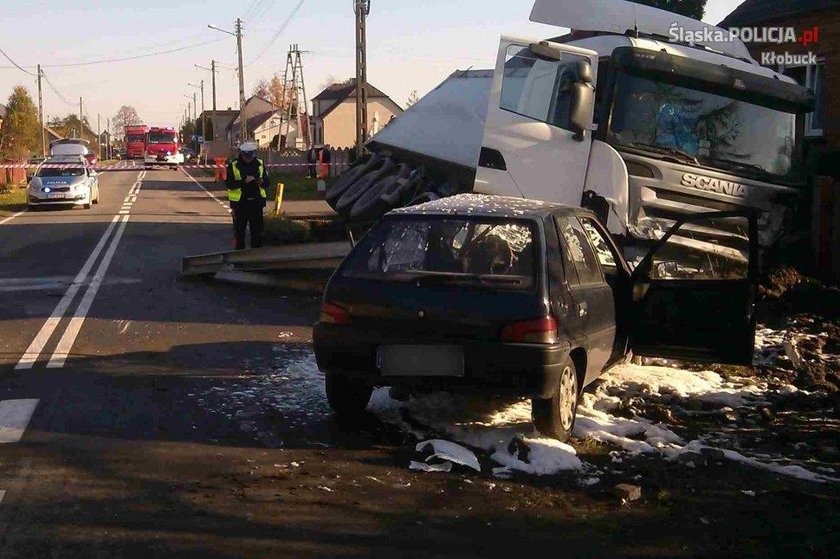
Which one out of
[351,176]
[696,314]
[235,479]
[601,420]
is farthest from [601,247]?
[351,176]

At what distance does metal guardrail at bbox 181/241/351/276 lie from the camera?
1256 centimetres

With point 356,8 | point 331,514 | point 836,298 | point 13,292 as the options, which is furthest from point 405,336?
point 356,8

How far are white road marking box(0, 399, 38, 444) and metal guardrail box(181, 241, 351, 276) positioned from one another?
5459mm

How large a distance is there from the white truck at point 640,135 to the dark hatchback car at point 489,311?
102 inches

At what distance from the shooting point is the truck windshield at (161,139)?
71.1 m

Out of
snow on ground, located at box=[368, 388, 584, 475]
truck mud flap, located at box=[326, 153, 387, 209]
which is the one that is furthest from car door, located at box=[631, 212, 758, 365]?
truck mud flap, located at box=[326, 153, 387, 209]

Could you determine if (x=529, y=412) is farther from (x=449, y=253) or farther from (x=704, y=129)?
(x=704, y=129)

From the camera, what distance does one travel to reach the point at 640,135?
10.0 meters

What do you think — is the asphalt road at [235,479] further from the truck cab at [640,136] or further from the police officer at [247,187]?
the police officer at [247,187]

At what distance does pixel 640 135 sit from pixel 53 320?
251 inches

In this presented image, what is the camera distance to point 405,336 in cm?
623

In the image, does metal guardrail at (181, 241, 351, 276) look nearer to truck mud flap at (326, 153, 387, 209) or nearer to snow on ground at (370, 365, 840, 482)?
truck mud flap at (326, 153, 387, 209)

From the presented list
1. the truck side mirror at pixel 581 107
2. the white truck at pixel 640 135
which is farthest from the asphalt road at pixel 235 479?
the truck side mirror at pixel 581 107

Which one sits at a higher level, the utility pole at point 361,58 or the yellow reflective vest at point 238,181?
the utility pole at point 361,58
